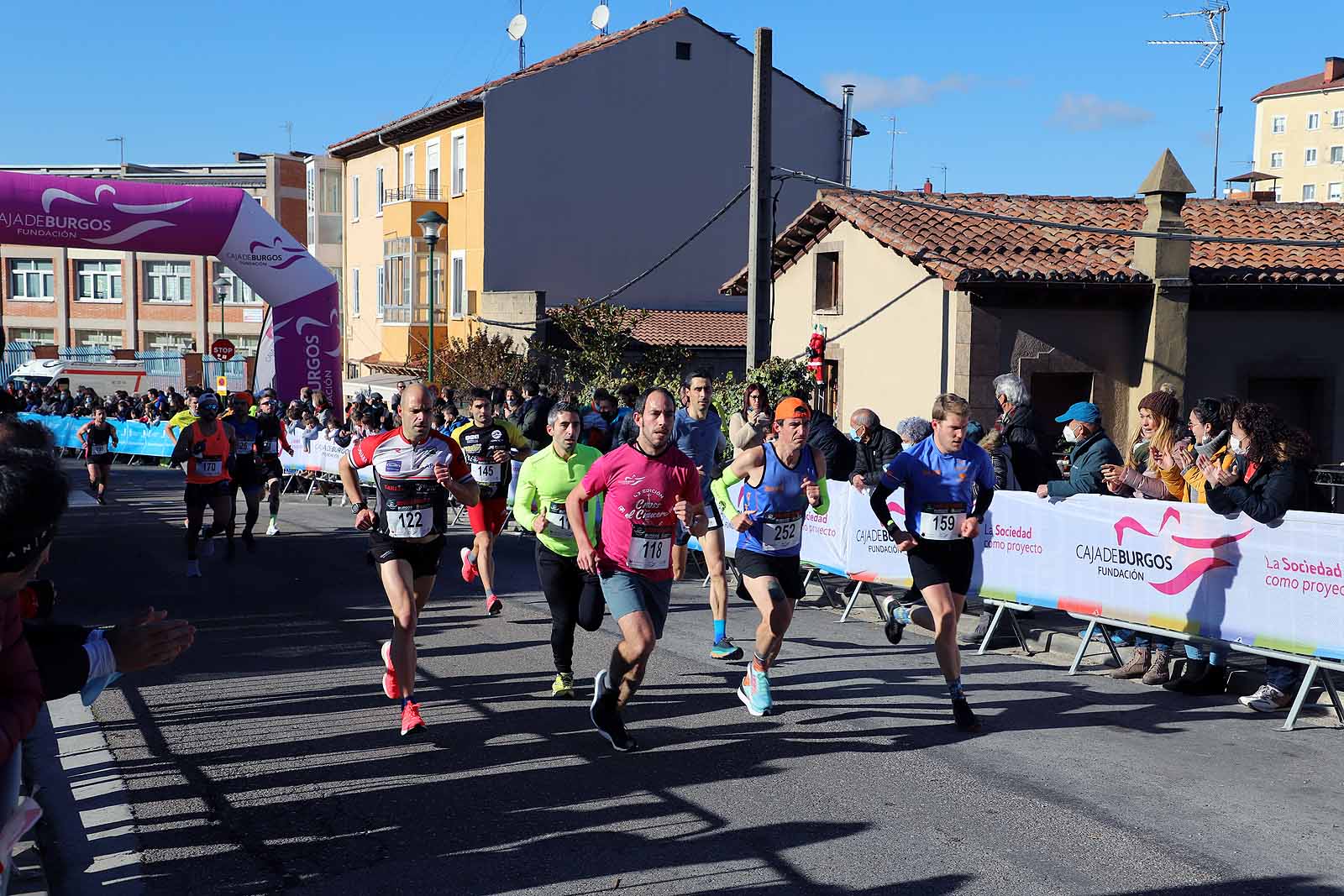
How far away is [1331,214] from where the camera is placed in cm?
2470

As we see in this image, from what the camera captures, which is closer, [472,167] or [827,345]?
[827,345]

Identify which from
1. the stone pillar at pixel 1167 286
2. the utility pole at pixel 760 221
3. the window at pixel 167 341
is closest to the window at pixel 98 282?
the window at pixel 167 341

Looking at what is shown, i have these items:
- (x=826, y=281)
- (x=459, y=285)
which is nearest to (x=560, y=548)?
(x=826, y=281)

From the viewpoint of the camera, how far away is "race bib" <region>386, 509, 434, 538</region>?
747cm

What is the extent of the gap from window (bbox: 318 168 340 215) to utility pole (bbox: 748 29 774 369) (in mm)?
35709

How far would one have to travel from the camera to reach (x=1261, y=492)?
796 cm

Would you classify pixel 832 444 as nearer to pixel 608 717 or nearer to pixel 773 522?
pixel 773 522

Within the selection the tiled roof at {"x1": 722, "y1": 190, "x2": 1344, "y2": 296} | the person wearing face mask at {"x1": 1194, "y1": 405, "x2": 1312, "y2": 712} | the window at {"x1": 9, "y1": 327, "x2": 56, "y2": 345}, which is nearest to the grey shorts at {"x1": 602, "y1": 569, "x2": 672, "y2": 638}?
the person wearing face mask at {"x1": 1194, "y1": 405, "x2": 1312, "y2": 712}

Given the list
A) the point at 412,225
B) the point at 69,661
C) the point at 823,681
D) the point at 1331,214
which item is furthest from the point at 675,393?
the point at 412,225

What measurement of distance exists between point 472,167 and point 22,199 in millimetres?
15595

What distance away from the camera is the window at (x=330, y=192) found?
159 feet

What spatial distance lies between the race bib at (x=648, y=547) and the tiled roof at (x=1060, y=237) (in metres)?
13.5

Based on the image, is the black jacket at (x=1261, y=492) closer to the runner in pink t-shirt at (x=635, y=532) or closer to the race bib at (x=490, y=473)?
the runner in pink t-shirt at (x=635, y=532)

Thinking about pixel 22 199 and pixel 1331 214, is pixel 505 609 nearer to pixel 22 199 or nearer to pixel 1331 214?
pixel 22 199
